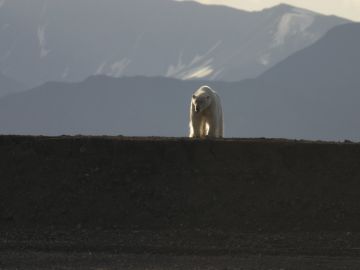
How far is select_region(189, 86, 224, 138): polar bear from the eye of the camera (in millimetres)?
23828

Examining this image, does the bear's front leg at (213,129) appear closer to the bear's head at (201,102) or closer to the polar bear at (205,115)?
the polar bear at (205,115)

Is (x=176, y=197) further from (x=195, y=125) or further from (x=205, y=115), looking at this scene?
(x=205, y=115)

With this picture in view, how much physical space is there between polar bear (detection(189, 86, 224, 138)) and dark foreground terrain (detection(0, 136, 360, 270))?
352cm

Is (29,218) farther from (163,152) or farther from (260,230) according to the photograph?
(260,230)

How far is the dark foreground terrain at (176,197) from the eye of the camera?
1667 cm

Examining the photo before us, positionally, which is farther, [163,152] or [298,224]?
[163,152]

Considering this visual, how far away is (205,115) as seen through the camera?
79.4 feet

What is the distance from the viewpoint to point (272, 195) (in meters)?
19.0

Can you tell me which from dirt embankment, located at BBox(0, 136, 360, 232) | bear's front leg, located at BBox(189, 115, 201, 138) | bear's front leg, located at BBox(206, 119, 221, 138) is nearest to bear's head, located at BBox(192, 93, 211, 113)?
bear's front leg, located at BBox(189, 115, 201, 138)

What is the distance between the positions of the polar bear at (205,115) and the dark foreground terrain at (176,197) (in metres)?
3.52

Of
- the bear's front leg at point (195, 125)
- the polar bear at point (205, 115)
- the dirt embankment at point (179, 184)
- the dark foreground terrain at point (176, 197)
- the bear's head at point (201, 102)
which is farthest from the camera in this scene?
the bear's front leg at point (195, 125)

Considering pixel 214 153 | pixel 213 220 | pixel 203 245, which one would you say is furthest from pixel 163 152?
pixel 203 245

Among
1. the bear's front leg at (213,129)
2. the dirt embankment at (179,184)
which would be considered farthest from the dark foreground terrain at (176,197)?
the bear's front leg at (213,129)

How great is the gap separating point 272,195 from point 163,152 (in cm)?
261
